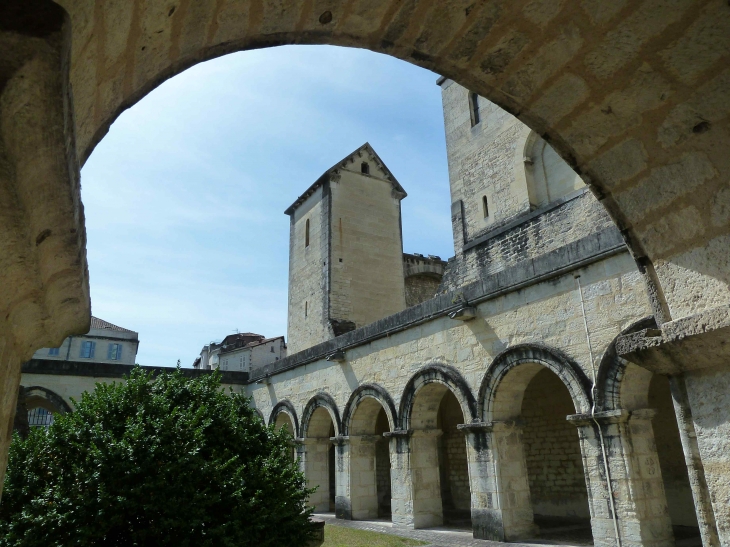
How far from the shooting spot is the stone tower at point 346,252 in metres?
17.3

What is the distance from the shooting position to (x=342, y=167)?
61.4 feet

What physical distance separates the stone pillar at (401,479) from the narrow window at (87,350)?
1175 inches

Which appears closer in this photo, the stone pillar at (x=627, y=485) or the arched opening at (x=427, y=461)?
the stone pillar at (x=627, y=485)

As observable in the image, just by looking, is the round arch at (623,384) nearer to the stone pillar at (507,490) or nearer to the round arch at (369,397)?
the stone pillar at (507,490)

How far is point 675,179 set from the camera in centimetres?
245

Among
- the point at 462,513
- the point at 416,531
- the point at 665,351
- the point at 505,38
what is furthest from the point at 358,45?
the point at 462,513

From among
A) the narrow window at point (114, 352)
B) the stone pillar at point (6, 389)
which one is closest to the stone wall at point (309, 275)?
the stone pillar at point (6, 389)

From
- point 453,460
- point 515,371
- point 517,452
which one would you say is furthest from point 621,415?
point 453,460

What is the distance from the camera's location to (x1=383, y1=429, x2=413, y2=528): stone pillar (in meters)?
10.3

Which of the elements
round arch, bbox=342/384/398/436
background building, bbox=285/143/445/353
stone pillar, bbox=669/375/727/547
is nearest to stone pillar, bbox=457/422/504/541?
round arch, bbox=342/384/398/436

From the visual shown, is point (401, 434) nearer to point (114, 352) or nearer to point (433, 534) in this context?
point (433, 534)

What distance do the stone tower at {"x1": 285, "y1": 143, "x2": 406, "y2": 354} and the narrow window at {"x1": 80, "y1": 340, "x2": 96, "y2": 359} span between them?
21291mm

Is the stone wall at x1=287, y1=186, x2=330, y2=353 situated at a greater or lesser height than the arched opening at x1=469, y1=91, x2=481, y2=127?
lesser

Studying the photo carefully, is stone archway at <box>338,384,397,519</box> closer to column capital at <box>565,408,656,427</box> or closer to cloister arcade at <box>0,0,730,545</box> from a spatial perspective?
column capital at <box>565,408,656,427</box>
